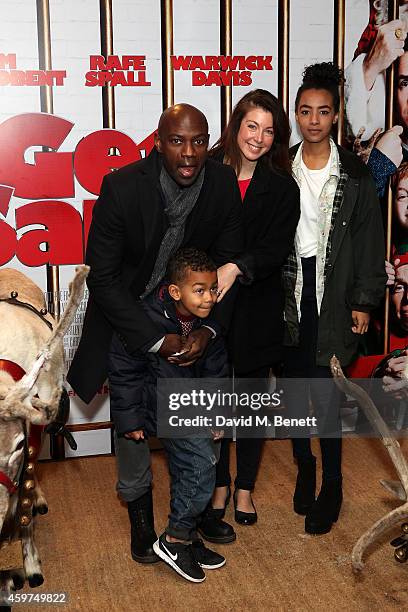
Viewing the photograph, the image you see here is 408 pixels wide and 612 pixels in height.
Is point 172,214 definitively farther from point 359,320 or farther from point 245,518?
point 245,518

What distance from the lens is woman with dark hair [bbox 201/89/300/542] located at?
3219 mm

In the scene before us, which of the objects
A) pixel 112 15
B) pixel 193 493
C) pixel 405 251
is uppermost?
pixel 112 15

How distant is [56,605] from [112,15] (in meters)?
2.65

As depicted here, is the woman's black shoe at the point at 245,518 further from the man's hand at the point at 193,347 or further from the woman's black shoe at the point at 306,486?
the man's hand at the point at 193,347

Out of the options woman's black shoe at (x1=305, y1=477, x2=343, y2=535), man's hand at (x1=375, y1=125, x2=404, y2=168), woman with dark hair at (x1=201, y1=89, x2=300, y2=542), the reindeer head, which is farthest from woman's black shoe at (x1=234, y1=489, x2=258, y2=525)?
man's hand at (x1=375, y1=125, x2=404, y2=168)

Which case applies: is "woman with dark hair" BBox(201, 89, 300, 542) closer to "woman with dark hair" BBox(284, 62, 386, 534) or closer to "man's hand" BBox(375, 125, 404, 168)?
"woman with dark hair" BBox(284, 62, 386, 534)

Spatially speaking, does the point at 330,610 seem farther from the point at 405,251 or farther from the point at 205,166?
the point at 405,251

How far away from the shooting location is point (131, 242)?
2967mm

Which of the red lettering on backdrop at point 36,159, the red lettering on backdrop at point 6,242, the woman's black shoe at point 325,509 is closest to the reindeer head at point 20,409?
the woman's black shoe at point 325,509

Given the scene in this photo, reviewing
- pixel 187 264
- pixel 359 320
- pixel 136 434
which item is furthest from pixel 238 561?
pixel 187 264

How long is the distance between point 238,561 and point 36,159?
208cm

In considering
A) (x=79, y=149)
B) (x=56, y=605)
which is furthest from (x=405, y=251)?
(x=56, y=605)

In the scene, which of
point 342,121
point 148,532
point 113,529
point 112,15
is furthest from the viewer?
point 342,121

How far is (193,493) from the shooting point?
9.78 ft
